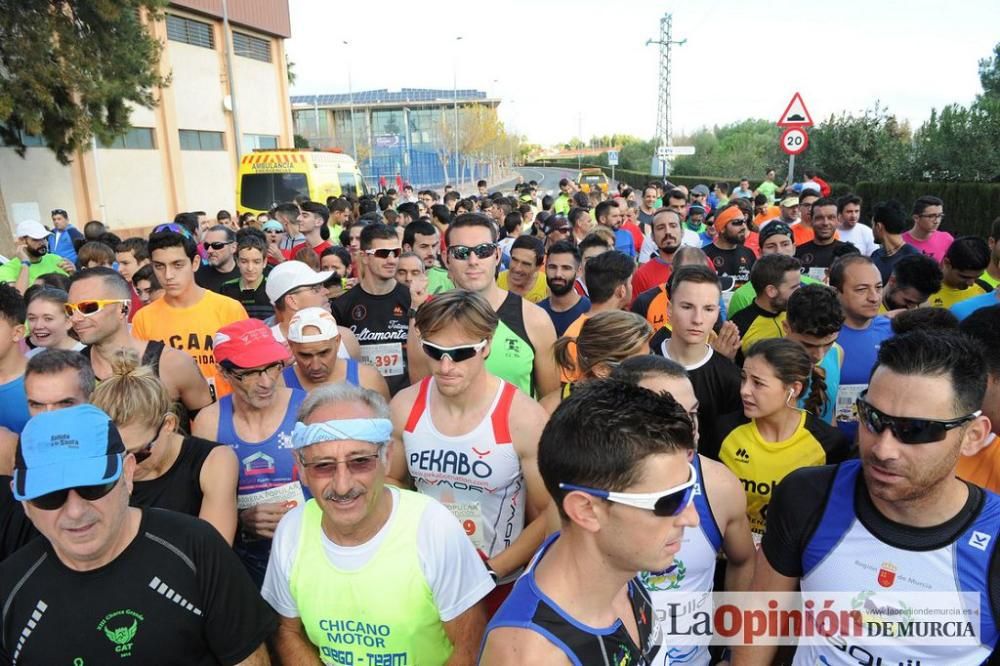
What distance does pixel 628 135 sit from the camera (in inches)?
5773

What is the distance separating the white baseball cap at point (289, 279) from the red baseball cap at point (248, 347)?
4.16 ft

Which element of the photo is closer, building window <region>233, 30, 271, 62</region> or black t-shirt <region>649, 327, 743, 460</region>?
black t-shirt <region>649, 327, 743, 460</region>

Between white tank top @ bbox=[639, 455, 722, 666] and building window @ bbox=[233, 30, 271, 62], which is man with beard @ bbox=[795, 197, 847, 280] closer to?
white tank top @ bbox=[639, 455, 722, 666]

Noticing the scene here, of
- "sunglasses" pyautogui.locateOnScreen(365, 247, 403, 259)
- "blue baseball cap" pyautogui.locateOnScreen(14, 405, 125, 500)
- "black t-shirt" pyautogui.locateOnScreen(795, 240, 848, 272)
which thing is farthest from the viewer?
"black t-shirt" pyautogui.locateOnScreen(795, 240, 848, 272)

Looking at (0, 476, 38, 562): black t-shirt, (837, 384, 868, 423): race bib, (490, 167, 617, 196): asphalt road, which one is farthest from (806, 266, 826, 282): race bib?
(490, 167, 617, 196): asphalt road

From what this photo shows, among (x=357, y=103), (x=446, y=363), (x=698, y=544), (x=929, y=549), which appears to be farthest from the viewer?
(x=357, y=103)

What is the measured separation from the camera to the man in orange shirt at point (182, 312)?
4.86 meters

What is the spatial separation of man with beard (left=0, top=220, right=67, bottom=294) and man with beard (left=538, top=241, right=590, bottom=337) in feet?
19.4

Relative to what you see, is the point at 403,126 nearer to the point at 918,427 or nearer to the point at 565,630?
the point at 918,427

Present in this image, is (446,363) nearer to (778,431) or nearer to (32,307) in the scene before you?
(778,431)

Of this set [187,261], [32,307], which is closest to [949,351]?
[187,261]

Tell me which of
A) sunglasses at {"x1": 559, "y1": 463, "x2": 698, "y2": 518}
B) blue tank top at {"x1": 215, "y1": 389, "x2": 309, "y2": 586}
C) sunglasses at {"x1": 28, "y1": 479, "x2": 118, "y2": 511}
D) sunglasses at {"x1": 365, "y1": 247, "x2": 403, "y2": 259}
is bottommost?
blue tank top at {"x1": 215, "y1": 389, "x2": 309, "y2": 586}

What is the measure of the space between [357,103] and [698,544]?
100610 mm

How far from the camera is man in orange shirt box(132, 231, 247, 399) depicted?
486 centimetres
